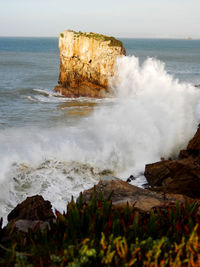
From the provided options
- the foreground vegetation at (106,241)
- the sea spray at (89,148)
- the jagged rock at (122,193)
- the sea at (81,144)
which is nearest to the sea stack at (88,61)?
the sea at (81,144)

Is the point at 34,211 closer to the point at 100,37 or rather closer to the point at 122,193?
the point at 122,193

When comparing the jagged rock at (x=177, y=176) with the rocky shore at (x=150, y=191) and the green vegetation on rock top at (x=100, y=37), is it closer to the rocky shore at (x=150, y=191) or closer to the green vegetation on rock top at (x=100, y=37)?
the rocky shore at (x=150, y=191)

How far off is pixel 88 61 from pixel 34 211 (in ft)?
84.0

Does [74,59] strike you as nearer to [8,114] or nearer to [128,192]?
[8,114]

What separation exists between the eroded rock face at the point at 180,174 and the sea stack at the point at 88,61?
65.1ft

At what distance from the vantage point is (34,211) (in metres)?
5.06

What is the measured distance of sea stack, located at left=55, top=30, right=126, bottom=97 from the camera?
96.3 ft

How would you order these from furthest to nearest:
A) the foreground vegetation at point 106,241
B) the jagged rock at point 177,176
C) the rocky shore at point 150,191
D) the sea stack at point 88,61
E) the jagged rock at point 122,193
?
the sea stack at point 88,61 → the jagged rock at point 177,176 → the jagged rock at point 122,193 → the rocky shore at point 150,191 → the foreground vegetation at point 106,241

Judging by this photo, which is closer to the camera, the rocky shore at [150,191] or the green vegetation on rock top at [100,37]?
the rocky shore at [150,191]

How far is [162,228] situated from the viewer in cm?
341

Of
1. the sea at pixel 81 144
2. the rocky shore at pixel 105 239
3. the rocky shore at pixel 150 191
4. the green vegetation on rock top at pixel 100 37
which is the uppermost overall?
the green vegetation on rock top at pixel 100 37

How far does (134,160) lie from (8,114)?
11.5 m

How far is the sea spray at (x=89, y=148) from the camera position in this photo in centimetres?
1062

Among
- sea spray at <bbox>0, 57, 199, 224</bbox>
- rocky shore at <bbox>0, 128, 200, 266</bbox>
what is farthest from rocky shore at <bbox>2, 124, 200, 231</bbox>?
sea spray at <bbox>0, 57, 199, 224</bbox>
